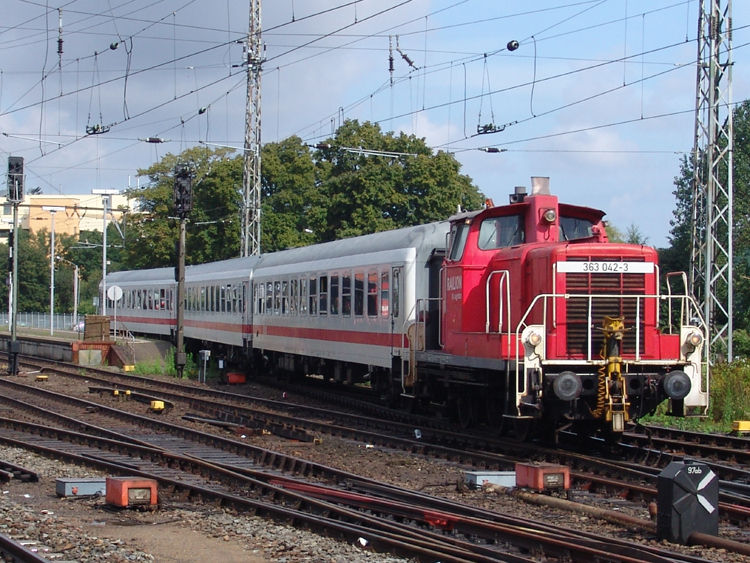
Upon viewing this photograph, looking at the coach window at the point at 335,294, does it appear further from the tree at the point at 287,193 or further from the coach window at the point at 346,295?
the tree at the point at 287,193

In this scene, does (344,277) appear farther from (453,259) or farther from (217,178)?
(217,178)

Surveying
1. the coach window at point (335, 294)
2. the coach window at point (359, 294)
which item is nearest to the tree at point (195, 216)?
the coach window at point (335, 294)

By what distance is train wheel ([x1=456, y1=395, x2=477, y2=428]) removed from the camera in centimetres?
1599

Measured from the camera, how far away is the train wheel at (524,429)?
14110 mm

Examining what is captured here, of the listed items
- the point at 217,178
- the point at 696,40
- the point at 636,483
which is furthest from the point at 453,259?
the point at 217,178

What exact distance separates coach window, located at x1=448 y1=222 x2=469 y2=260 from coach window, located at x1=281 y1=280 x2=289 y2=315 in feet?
37.5

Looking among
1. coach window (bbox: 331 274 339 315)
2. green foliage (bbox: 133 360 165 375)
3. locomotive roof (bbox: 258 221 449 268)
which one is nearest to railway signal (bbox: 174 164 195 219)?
locomotive roof (bbox: 258 221 449 268)

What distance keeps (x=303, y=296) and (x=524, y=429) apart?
11.4 meters

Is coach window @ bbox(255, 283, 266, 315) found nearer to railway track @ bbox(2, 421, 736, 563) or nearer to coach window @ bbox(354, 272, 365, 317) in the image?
coach window @ bbox(354, 272, 365, 317)

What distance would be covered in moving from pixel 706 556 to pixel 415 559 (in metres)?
2.44

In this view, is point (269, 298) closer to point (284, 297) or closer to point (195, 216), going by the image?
point (284, 297)

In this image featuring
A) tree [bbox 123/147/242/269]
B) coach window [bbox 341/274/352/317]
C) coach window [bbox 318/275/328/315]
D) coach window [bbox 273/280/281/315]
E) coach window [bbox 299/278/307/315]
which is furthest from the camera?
tree [bbox 123/147/242/269]

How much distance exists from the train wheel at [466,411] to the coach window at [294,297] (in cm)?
958

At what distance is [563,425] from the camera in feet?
45.6
